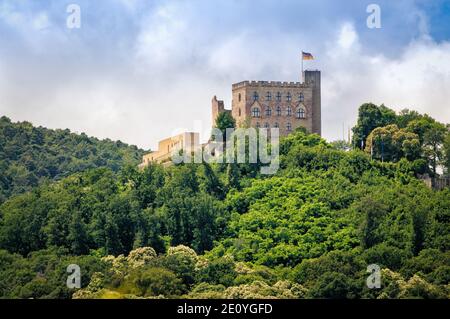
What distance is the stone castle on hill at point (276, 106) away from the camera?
8831cm

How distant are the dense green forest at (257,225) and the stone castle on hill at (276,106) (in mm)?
1701

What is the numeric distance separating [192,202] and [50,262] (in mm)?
9444

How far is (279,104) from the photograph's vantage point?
8900 centimetres

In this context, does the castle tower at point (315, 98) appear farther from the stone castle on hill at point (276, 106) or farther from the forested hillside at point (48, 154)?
the forested hillside at point (48, 154)

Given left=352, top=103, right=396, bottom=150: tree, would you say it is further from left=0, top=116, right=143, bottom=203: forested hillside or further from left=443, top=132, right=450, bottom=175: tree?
left=0, top=116, right=143, bottom=203: forested hillside

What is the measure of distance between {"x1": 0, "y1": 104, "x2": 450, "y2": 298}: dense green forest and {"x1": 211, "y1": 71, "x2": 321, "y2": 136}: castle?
172 centimetres

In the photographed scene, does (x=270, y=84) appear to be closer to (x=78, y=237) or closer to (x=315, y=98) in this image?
(x=315, y=98)

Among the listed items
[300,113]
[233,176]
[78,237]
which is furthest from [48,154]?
[78,237]

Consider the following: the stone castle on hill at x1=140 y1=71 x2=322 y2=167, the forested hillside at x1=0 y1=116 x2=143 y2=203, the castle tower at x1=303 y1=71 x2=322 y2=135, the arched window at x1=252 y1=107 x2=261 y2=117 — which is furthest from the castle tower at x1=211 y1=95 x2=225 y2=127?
the forested hillside at x1=0 y1=116 x2=143 y2=203

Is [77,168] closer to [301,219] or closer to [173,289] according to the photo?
[301,219]

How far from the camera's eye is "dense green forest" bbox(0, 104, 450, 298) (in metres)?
69.8

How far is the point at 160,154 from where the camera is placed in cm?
9219

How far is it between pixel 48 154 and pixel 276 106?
138 feet
